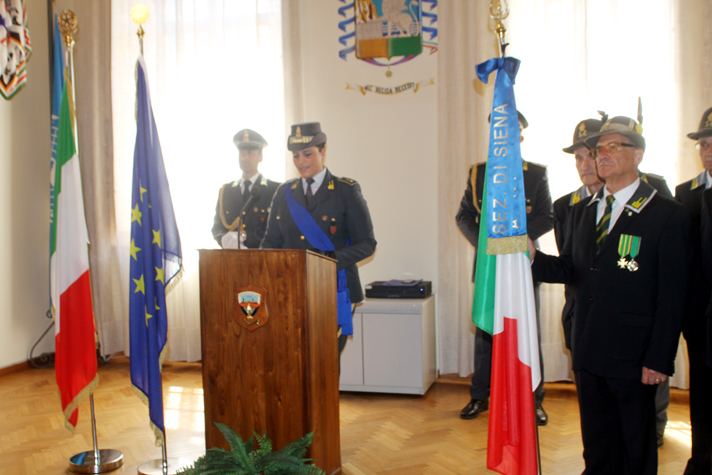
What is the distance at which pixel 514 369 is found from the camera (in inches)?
70.7

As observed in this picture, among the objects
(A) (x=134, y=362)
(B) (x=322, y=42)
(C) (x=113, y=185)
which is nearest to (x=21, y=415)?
(A) (x=134, y=362)

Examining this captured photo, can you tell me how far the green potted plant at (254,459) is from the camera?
1.77m

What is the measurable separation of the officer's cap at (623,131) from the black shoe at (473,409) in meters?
1.92

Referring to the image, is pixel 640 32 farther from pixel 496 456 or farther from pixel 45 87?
pixel 45 87

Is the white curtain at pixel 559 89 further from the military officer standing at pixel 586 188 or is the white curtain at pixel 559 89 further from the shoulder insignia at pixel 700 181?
the shoulder insignia at pixel 700 181

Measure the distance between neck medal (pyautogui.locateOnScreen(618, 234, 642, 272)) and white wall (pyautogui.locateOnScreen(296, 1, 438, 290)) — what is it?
2.35 meters

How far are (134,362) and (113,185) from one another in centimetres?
281

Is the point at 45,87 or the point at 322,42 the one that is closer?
the point at 322,42

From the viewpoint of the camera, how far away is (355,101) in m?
4.39

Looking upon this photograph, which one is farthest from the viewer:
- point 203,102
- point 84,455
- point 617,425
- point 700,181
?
point 203,102

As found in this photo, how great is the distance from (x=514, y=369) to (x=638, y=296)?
51cm

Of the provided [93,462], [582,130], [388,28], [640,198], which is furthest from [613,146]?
[388,28]

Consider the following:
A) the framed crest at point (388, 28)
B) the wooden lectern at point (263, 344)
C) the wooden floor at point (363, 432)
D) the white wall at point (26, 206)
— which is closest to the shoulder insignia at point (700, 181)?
the wooden floor at point (363, 432)

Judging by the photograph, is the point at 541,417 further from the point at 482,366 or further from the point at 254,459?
→ the point at 254,459
